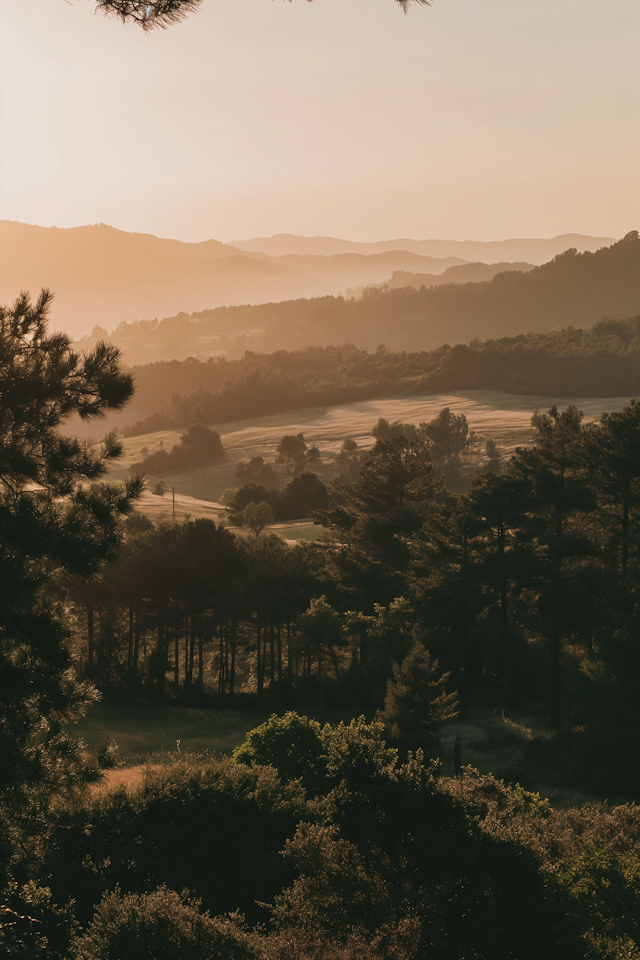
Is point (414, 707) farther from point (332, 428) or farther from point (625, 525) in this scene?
point (332, 428)

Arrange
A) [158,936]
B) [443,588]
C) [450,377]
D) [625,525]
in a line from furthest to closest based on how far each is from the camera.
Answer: [450,377], [443,588], [625,525], [158,936]

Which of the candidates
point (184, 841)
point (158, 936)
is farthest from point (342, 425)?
point (158, 936)

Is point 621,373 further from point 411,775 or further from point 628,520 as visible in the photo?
point 411,775

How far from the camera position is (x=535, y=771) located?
26297 mm

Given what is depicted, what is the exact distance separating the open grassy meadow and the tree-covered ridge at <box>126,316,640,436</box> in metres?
5.12

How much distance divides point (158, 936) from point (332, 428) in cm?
13375

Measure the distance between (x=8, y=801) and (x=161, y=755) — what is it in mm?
12660

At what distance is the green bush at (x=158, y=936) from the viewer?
9.93 m

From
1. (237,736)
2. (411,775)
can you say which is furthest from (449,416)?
(411,775)

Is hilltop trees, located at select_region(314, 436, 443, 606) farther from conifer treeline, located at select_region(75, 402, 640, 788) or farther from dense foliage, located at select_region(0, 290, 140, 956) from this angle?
dense foliage, located at select_region(0, 290, 140, 956)

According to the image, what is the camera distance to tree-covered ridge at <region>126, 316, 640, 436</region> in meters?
155

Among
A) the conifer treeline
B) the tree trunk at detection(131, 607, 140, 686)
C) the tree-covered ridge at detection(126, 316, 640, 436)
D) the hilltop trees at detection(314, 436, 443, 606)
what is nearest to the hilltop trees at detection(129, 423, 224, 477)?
the tree-covered ridge at detection(126, 316, 640, 436)

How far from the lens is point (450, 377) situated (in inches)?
6619

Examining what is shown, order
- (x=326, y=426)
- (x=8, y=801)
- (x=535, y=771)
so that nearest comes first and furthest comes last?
(x=8, y=801) → (x=535, y=771) → (x=326, y=426)
